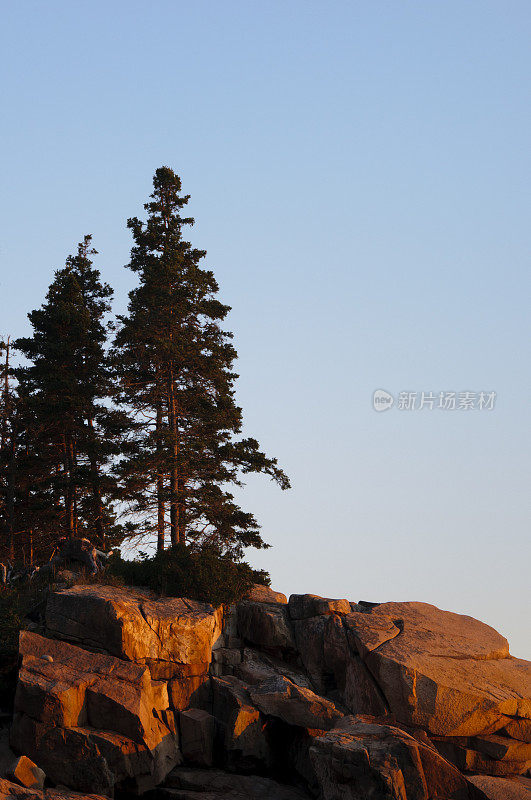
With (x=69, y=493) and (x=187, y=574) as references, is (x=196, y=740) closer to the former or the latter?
(x=187, y=574)

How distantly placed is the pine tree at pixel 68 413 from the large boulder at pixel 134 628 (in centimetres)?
972

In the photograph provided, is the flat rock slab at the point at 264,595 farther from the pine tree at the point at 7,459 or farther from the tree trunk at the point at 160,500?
the pine tree at the point at 7,459

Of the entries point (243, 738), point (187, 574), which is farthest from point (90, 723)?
point (187, 574)

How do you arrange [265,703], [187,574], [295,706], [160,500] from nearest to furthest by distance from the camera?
[295,706], [265,703], [187,574], [160,500]

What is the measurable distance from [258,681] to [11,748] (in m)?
8.14

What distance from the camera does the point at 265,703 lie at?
22.0 m

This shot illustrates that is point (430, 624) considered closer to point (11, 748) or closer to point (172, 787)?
point (172, 787)

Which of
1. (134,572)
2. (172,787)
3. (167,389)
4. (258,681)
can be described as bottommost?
(172,787)

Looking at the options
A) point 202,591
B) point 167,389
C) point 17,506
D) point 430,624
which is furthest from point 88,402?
point 430,624

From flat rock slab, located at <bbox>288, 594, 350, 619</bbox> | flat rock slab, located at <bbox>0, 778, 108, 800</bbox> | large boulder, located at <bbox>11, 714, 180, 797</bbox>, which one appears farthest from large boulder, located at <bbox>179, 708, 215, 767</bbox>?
flat rock slab, located at <bbox>288, 594, 350, 619</bbox>

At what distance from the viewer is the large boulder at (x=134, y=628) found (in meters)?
22.2

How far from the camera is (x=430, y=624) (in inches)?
1056

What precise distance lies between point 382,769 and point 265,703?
4.80 metres

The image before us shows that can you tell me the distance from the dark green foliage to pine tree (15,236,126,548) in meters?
5.97
